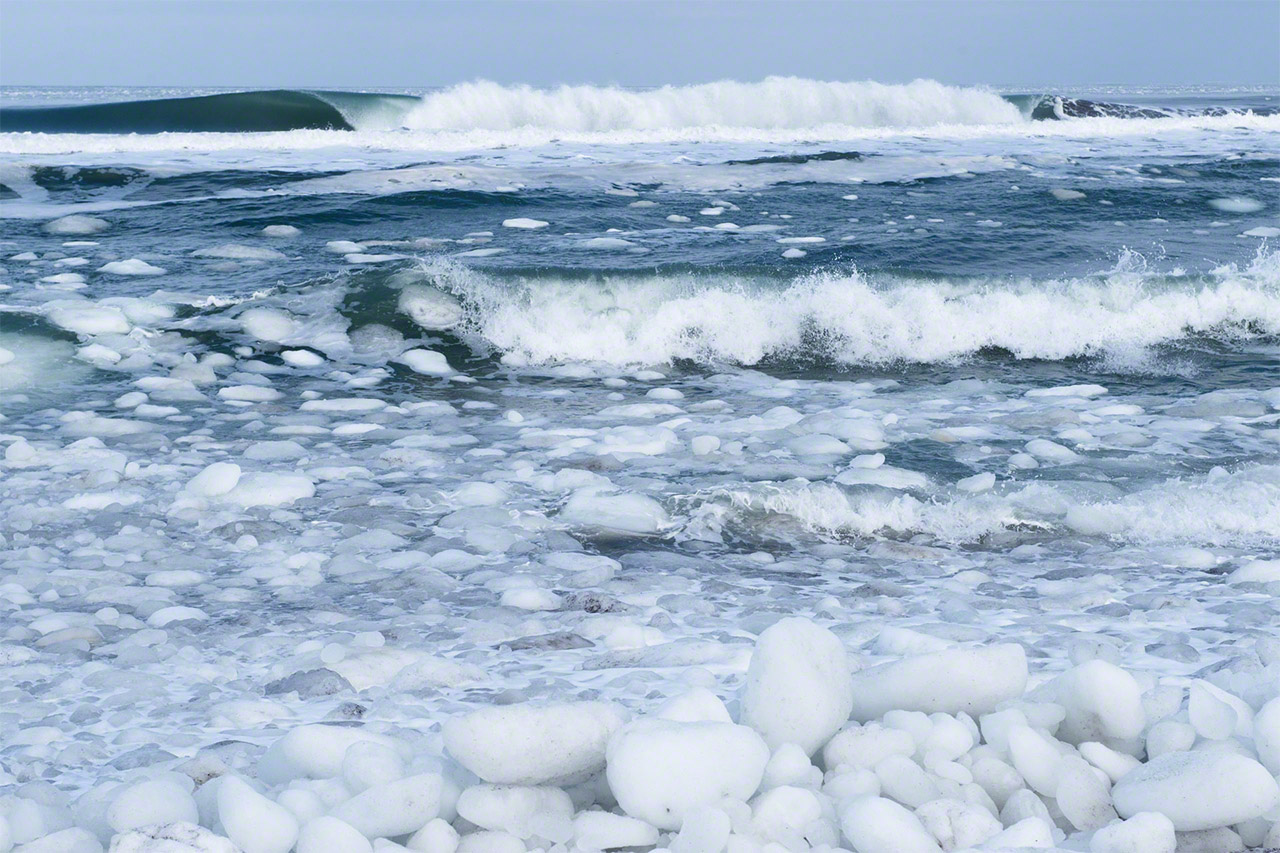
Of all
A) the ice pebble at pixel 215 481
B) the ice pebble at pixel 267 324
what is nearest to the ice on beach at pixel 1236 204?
the ice pebble at pixel 267 324

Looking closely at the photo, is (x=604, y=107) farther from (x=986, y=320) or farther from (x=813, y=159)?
(x=986, y=320)

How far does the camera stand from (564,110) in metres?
16.2

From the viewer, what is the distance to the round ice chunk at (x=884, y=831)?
130 centimetres

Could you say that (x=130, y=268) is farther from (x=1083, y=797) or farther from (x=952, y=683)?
(x=1083, y=797)

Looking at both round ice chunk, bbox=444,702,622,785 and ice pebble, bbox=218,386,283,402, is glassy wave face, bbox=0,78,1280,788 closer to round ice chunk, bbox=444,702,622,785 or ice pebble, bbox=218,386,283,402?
ice pebble, bbox=218,386,283,402

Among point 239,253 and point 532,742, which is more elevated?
point 239,253

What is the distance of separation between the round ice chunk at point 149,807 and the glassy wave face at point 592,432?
261mm

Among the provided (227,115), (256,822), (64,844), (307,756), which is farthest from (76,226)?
(227,115)

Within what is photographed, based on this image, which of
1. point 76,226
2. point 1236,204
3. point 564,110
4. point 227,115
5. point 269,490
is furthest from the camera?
point 564,110

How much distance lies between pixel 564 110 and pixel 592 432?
43.4 feet

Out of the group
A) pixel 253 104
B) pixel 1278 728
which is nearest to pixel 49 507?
pixel 1278 728

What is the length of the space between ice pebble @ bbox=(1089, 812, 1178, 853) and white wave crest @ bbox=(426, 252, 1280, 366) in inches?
142

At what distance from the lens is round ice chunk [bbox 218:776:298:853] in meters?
1.31

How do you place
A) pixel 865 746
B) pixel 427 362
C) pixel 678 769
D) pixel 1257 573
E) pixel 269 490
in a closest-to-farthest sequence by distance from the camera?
pixel 678 769 < pixel 865 746 < pixel 1257 573 < pixel 269 490 < pixel 427 362
